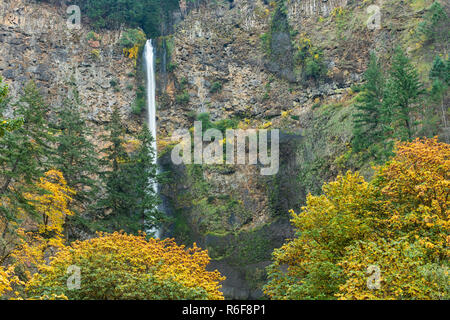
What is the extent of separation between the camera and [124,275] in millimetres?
14477

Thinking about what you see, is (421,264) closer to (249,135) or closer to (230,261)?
(230,261)

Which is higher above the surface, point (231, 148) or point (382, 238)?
point (231, 148)

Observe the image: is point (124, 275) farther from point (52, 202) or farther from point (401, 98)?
point (401, 98)

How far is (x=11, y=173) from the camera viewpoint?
23688 mm

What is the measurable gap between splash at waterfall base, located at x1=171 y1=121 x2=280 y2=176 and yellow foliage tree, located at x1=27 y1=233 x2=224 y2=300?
2534 cm

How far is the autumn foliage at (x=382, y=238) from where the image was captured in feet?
40.2

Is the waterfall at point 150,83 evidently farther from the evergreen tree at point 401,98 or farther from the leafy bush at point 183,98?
the evergreen tree at point 401,98

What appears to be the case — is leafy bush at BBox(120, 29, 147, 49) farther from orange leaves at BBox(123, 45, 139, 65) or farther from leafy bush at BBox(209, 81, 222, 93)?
leafy bush at BBox(209, 81, 222, 93)

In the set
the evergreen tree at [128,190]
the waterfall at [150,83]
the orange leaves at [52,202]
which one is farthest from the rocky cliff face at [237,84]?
the orange leaves at [52,202]

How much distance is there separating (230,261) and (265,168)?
11.0 metres

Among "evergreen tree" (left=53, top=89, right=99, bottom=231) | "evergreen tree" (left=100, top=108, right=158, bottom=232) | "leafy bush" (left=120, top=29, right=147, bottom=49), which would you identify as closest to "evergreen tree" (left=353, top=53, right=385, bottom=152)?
"evergreen tree" (left=100, top=108, right=158, bottom=232)

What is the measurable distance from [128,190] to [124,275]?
734 inches

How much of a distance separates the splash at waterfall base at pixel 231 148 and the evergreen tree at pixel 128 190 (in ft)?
35.9

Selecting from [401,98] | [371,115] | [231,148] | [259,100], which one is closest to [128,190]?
[231,148]
